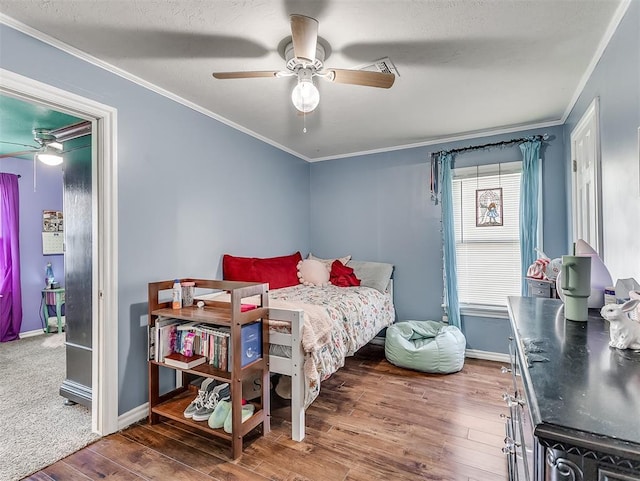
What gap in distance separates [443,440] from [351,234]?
2637 millimetres

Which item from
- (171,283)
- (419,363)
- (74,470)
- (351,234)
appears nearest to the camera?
(74,470)

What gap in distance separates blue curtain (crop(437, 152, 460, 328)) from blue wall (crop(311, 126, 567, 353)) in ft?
0.39

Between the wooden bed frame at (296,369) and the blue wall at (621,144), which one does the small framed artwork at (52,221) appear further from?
the blue wall at (621,144)

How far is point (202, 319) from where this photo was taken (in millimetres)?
1985

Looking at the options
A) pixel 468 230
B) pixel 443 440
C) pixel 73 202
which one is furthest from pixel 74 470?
pixel 468 230

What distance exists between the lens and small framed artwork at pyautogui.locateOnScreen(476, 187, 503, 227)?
3467 millimetres

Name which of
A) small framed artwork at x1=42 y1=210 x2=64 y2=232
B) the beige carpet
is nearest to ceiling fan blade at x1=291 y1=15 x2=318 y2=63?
the beige carpet

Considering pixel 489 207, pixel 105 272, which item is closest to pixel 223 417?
pixel 105 272

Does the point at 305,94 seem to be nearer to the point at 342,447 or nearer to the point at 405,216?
the point at 342,447

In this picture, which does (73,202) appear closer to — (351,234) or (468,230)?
(351,234)

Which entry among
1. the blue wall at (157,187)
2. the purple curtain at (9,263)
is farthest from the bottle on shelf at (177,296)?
the purple curtain at (9,263)

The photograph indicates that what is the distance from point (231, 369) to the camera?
6.23 feet

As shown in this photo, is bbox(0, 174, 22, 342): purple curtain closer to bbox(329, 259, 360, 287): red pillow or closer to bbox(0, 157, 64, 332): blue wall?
bbox(0, 157, 64, 332): blue wall

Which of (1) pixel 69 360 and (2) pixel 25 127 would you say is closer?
(1) pixel 69 360
